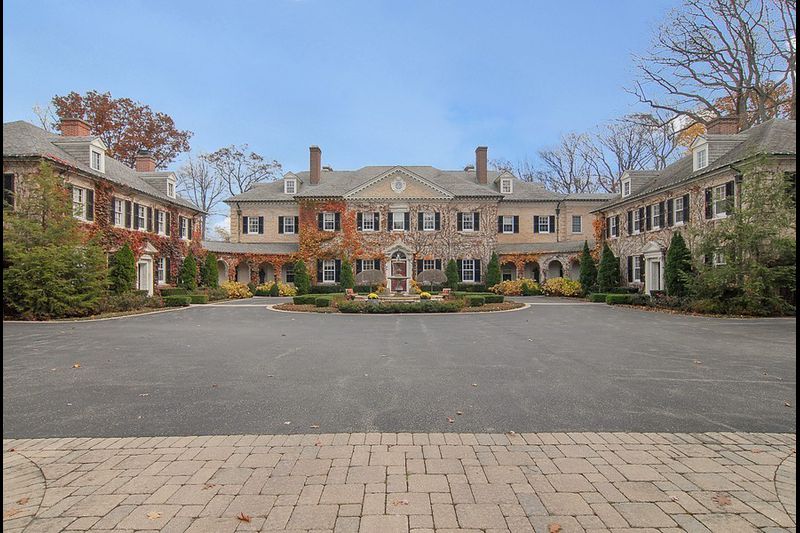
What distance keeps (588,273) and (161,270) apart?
89.2ft

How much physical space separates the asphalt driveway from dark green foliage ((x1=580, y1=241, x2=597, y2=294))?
1613 centimetres

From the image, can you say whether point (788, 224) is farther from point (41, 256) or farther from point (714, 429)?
point (41, 256)

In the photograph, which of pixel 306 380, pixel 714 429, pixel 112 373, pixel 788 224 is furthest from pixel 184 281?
pixel 788 224

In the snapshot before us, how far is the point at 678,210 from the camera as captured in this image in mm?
22719

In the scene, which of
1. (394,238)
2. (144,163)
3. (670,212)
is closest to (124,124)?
(144,163)

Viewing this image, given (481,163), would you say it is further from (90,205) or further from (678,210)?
(90,205)

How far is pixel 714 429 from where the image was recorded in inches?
187

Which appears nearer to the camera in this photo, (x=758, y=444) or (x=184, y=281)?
(x=758, y=444)

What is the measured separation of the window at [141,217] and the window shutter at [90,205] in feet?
10.8

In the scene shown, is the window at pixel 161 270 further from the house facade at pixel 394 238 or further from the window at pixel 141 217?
the house facade at pixel 394 238

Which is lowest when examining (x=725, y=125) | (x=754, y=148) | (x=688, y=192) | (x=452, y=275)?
(x=452, y=275)

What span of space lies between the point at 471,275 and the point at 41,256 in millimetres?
25523

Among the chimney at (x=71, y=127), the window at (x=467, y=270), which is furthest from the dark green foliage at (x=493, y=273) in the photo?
the chimney at (x=71, y=127)

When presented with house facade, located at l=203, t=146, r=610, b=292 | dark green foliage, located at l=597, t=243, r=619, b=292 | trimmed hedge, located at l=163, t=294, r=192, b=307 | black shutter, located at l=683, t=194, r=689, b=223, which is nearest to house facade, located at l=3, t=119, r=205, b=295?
trimmed hedge, located at l=163, t=294, r=192, b=307
